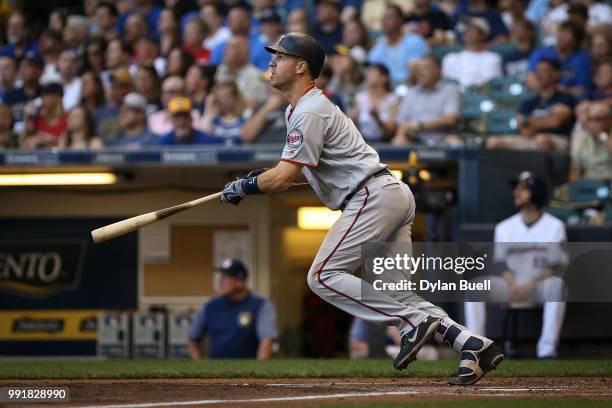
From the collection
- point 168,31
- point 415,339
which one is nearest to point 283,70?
point 415,339

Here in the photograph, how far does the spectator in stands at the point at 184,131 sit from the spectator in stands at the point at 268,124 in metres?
0.32

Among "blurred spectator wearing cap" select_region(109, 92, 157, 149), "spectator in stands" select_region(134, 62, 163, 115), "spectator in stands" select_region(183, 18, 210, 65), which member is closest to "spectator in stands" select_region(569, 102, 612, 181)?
"blurred spectator wearing cap" select_region(109, 92, 157, 149)

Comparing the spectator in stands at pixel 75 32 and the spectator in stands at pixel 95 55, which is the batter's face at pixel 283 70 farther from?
the spectator in stands at pixel 75 32

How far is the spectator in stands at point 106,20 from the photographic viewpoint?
48.0 ft

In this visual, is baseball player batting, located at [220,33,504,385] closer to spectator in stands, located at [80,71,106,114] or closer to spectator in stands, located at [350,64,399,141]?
spectator in stands, located at [350,64,399,141]

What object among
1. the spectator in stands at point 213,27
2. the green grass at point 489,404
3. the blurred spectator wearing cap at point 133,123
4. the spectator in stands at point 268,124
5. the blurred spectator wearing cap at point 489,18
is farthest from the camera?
the spectator in stands at point 213,27

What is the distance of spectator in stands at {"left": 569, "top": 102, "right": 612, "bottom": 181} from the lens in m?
10.4

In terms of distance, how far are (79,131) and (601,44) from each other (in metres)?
5.09

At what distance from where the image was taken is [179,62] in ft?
41.5

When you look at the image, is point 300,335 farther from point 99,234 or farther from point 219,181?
point 99,234

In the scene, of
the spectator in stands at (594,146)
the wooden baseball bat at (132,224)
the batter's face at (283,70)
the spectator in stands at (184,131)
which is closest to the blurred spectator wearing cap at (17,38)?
the spectator in stands at (184,131)

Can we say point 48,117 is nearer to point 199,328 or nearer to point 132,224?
point 199,328

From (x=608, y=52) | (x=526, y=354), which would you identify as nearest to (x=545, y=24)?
(x=608, y=52)

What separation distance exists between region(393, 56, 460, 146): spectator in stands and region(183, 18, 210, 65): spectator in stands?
2.95m
